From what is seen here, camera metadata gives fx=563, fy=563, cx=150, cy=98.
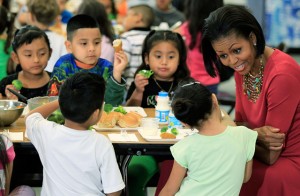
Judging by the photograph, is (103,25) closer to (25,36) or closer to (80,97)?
(25,36)

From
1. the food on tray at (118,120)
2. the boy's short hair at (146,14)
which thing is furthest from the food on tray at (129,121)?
the boy's short hair at (146,14)

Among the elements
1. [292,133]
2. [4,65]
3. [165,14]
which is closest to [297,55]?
[165,14]

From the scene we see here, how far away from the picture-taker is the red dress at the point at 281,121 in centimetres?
300

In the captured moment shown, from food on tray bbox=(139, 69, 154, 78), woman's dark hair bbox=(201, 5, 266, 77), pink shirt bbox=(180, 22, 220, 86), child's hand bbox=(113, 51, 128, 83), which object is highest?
woman's dark hair bbox=(201, 5, 266, 77)

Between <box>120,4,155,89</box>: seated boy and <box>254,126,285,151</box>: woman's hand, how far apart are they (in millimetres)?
2574

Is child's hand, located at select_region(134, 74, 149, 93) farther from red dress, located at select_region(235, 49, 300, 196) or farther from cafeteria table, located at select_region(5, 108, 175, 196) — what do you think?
red dress, located at select_region(235, 49, 300, 196)

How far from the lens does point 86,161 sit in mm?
2777

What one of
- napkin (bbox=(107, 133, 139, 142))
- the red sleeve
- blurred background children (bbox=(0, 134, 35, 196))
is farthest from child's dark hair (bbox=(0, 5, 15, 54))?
the red sleeve

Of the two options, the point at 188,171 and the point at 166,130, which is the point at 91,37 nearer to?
the point at 166,130

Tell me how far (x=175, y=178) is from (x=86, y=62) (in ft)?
4.74

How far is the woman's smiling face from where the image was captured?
3.04 meters

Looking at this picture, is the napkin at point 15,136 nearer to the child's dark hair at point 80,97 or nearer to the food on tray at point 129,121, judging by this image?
the child's dark hair at point 80,97

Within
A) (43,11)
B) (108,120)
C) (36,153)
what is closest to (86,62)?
(108,120)

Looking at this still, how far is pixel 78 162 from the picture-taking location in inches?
110
